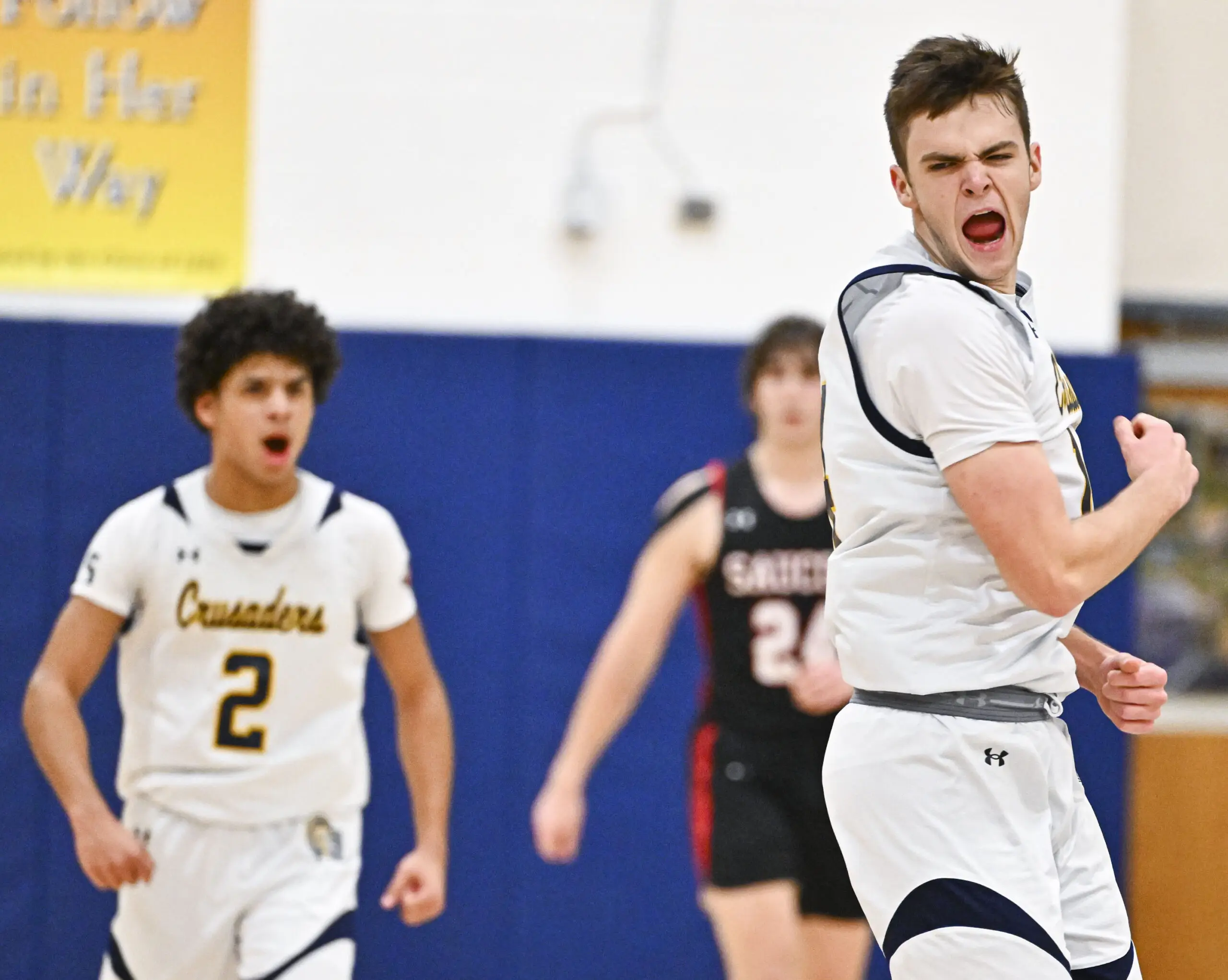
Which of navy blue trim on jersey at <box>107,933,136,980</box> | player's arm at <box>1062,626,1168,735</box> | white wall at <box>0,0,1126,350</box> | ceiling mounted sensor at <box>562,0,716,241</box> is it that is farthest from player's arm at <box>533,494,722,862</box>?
→ player's arm at <box>1062,626,1168,735</box>

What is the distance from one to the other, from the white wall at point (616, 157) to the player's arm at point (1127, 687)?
390 cm

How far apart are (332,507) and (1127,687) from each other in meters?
2.10

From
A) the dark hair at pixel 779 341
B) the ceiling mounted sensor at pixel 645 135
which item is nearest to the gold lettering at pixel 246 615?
the dark hair at pixel 779 341

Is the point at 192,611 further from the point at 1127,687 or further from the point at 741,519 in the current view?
the point at 1127,687

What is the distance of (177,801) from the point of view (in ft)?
11.3

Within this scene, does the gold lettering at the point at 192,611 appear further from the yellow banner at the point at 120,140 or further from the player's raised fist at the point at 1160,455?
the yellow banner at the point at 120,140

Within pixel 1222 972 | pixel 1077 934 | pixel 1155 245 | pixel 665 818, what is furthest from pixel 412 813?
pixel 1155 245

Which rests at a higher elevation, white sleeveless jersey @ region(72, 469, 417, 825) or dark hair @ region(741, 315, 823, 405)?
dark hair @ region(741, 315, 823, 405)

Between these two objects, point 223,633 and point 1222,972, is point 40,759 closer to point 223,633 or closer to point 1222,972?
point 223,633

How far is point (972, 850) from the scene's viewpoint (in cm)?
200

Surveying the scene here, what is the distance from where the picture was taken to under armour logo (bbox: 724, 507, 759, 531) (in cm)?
455

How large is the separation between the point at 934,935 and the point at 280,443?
2119mm

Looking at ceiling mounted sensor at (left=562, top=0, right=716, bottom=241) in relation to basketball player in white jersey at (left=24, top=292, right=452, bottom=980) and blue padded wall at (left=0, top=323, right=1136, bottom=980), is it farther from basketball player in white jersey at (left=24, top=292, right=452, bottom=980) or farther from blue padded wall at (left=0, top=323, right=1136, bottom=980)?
basketball player in white jersey at (left=24, top=292, right=452, bottom=980)

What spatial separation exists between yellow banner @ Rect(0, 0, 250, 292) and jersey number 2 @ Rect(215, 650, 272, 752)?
273cm
